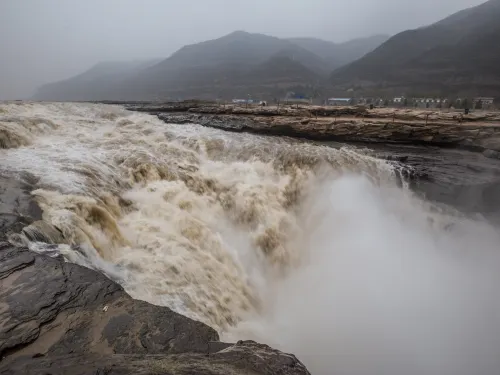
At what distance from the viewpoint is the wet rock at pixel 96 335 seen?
2625 mm

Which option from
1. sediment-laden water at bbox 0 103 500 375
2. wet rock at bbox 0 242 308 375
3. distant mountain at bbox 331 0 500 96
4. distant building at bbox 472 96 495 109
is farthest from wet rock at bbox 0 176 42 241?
distant mountain at bbox 331 0 500 96

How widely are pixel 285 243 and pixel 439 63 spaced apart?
85805mm

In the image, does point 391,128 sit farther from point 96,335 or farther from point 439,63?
point 439,63

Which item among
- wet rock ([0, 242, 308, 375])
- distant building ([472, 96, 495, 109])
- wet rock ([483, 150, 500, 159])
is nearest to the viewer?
wet rock ([0, 242, 308, 375])

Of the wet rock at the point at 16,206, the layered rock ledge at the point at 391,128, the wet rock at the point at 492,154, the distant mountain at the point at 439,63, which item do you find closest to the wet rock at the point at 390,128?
the layered rock ledge at the point at 391,128

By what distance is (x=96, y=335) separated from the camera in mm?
3174

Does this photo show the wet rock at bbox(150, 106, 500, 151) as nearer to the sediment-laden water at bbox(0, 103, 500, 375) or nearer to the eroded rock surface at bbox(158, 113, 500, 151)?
the eroded rock surface at bbox(158, 113, 500, 151)

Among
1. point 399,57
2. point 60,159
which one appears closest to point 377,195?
point 60,159

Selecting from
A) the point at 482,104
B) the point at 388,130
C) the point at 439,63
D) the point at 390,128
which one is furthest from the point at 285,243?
the point at 439,63

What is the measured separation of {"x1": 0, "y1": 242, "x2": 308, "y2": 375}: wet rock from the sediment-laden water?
3.54 ft

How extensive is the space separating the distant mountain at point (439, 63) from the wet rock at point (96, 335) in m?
62.8

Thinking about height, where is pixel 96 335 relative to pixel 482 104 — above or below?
below

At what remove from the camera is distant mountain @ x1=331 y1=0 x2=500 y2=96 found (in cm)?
6094

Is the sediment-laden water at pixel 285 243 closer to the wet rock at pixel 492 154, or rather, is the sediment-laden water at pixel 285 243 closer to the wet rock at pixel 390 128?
the wet rock at pixel 492 154
